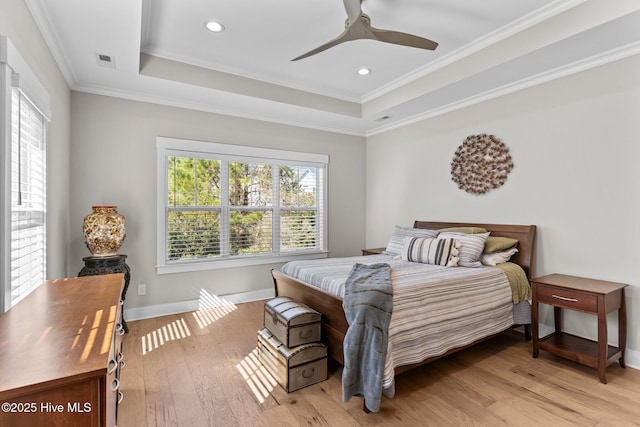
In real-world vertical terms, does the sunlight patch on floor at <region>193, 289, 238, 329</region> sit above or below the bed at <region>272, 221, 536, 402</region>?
below

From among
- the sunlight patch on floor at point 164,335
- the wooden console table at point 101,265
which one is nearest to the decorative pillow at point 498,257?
the sunlight patch on floor at point 164,335

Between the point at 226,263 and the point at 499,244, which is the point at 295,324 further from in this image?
the point at 499,244

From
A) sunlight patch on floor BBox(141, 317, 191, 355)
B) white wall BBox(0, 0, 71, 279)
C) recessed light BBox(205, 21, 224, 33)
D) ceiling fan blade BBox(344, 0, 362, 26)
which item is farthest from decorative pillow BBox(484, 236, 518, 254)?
white wall BBox(0, 0, 71, 279)

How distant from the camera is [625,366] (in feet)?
8.83

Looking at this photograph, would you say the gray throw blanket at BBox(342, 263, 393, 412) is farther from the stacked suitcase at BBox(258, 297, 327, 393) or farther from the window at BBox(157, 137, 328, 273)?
the window at BBox(157, 137, 328, 273)

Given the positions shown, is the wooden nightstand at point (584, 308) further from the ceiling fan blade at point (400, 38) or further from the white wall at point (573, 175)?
the ceiling fan blade at point (400, 38)

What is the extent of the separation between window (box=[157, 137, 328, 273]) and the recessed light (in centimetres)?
149

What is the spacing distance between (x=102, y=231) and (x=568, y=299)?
416 centimetres

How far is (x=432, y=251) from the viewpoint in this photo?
11.1 ft

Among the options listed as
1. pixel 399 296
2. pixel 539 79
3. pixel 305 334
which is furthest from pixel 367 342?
pixel 539 79

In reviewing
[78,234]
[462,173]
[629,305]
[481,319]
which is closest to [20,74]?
[78,234]

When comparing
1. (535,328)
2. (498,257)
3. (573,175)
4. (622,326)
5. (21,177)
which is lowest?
(535,328)

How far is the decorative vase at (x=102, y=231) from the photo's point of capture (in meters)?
3.16

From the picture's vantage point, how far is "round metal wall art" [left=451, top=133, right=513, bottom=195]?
362 centimetres
